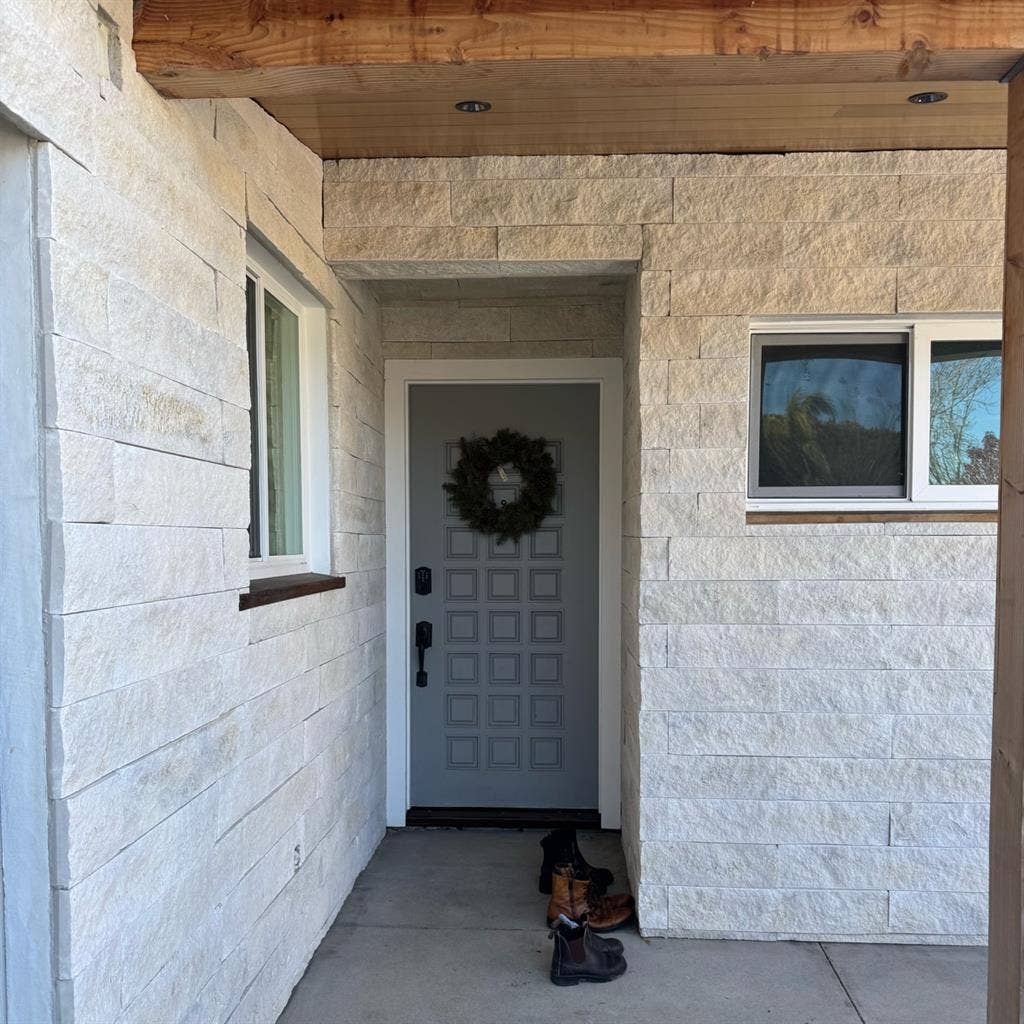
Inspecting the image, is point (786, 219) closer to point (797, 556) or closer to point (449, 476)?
point (797, 556)

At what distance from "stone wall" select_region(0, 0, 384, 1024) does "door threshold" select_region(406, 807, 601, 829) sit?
119 centimetres

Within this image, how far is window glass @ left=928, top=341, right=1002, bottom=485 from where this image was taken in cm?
289

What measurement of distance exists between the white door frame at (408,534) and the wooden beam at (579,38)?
2123 millimetres

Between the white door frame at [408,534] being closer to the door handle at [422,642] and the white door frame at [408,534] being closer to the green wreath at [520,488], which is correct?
the door handle at [422,642]

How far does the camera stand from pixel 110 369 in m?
1.48

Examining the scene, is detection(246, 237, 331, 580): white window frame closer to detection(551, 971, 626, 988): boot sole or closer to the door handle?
the door handle

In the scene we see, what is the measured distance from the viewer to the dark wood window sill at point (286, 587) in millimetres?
2086

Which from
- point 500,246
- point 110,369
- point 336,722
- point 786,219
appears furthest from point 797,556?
point 110,369

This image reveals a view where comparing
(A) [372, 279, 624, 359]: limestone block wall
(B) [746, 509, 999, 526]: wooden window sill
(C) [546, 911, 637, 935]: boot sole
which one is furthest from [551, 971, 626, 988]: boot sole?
(A) [372, 279, 624, 359]: limestone block wall

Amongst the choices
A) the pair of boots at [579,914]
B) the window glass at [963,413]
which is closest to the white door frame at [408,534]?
the pair of boots at [579,914]

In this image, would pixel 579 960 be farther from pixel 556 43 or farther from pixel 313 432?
pixel 556 43

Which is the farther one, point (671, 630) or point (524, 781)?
point (524, 781)

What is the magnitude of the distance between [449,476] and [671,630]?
141cm

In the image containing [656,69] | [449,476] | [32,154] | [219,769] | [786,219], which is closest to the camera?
[32,154]
